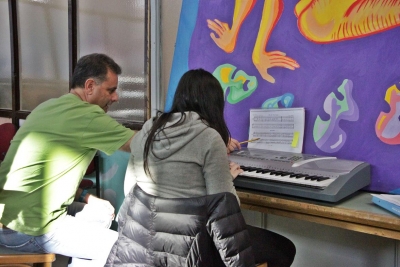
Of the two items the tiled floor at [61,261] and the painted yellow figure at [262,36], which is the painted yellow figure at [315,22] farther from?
the tiled floor at [61,261]

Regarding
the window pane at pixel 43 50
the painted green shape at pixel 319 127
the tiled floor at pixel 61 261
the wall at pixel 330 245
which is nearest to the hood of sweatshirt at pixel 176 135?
the painted green shape at pixel 319 127

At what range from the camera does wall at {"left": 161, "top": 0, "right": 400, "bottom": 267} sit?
196 cm

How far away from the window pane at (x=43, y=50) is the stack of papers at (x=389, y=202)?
272cm

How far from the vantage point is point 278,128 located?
2.08 m

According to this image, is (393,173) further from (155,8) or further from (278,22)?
(155,8)

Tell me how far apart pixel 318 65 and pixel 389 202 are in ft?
2.40

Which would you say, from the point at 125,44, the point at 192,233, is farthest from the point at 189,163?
the point at 125,44

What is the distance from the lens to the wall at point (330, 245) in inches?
77.0

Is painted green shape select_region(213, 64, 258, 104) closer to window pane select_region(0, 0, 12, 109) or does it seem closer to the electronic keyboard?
the electronic keyboard

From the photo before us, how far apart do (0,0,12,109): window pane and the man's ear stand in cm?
258

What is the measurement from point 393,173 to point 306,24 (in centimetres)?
74

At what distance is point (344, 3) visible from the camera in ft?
6.29

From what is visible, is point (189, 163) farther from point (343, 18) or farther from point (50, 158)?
point (343, 18)

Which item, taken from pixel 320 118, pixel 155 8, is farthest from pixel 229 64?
pixel 155 8
